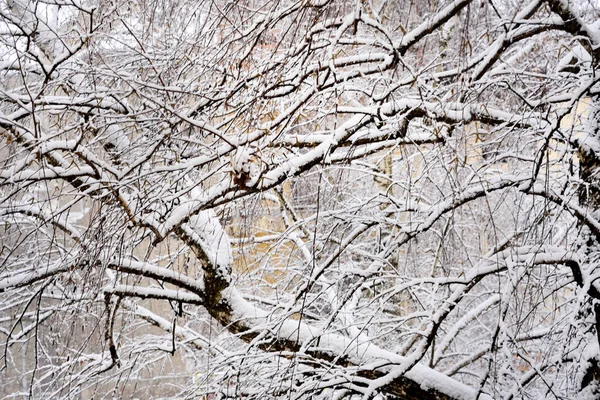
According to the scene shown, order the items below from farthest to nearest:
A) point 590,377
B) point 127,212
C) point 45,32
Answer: point 45,32, point 590,377, point 127,212

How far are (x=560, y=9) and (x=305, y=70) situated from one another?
155 cm

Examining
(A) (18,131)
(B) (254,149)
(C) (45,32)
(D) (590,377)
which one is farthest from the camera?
(C) (45,32)

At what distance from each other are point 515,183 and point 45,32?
365cm

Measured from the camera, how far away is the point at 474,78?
9.19 ft

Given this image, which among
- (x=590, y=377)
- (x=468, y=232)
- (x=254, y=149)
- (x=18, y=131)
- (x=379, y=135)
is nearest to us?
(x=254, y=149)

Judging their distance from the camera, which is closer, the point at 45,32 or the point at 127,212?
the point at 127,212

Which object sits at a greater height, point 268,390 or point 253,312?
point 253,312

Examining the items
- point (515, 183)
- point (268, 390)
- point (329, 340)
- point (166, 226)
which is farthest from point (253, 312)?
point (515, 183)

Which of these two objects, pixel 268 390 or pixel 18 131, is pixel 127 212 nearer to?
pixel 18 131

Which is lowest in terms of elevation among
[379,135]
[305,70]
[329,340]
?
[329,340]

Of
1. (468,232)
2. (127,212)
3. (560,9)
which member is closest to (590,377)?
(560,9)

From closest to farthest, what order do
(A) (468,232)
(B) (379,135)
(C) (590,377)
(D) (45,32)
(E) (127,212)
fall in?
1. (E) (127,212)
2. (B) (379,135)
3. (C) (590,377)
4. (D) (45,32)
5. (A) (468,232)

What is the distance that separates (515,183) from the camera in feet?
11.0

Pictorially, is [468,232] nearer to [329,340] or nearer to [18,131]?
[329,340]
